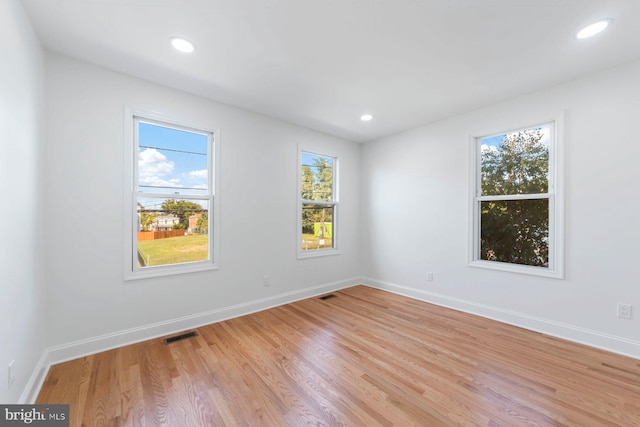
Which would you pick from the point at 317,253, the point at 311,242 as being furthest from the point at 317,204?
the point at 317,253

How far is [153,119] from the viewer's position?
272 cm

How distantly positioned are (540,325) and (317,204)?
10.4 feet

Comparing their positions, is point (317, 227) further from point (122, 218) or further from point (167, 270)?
point (122, 218)

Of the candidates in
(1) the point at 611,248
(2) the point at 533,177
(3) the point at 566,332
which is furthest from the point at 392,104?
(3) the point at 566,332

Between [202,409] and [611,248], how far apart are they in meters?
3.72

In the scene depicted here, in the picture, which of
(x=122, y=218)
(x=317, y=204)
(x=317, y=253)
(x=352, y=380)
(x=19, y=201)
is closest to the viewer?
(x=19, y=201)

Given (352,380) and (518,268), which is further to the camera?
(518,268)

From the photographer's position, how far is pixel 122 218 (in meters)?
2.52

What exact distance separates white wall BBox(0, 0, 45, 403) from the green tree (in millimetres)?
980

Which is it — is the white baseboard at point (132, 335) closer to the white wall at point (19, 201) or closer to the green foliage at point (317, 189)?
the white wall at point (19, 201)

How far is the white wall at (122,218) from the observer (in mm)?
2250

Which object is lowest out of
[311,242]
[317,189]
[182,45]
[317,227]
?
[311,242]

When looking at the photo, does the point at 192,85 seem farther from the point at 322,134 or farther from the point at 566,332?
the point at 566,332

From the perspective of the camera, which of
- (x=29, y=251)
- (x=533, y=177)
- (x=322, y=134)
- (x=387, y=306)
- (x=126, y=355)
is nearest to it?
(x=29, y=251)
